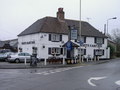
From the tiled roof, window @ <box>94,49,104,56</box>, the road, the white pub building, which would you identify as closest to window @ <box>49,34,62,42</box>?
the white pub building

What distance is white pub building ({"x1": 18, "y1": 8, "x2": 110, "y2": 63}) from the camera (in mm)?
43250

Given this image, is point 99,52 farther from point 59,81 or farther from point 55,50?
point 59,81

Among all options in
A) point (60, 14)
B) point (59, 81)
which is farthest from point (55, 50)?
point (59, 81)

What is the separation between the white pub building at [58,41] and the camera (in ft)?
142

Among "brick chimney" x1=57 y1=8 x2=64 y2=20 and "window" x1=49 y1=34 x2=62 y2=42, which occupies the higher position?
"brick chimney" x1=57 y1=8 x2=64 y2=20

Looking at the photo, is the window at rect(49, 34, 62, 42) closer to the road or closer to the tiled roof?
the tiled roof

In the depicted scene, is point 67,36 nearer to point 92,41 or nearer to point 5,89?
point 92,41

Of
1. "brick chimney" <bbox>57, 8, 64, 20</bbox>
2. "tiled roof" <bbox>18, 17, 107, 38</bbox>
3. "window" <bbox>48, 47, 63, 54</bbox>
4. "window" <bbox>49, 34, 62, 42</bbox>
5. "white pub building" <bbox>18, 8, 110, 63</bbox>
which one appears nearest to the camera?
"white pub building" <bbox>18, 8, 110, 63</bbox>

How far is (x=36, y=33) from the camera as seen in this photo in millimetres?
43969

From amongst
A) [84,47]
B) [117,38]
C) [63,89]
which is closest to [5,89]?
[63,89]

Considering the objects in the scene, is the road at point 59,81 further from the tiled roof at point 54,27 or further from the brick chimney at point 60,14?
the brick chimney at point 60,14

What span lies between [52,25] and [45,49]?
521 centimetres

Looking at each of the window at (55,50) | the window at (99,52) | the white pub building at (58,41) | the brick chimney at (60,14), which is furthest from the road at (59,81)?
the window at (99,52)

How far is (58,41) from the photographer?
44.8 m
